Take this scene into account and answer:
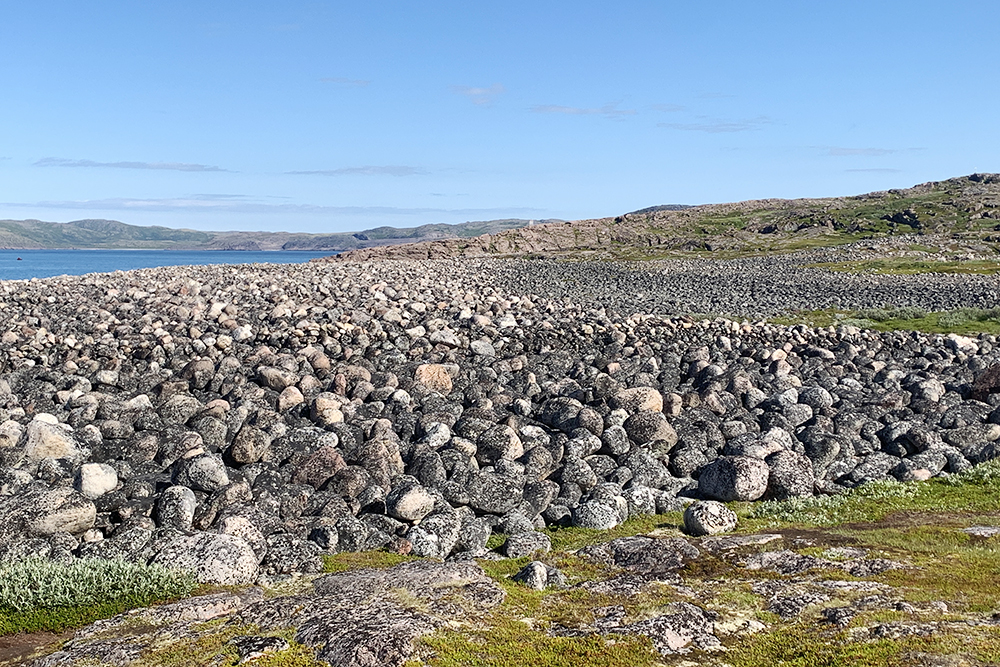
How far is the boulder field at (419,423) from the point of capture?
35.8ft

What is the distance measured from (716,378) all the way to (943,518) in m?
9.52

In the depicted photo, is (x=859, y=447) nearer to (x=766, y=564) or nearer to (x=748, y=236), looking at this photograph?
(x=766, y=564)

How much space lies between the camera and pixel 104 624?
25.0 feet

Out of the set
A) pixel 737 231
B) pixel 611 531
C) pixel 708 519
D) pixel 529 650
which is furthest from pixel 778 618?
pixel 737 231

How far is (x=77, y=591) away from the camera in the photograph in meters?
8.22

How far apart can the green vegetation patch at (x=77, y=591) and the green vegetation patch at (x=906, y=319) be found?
29440mm

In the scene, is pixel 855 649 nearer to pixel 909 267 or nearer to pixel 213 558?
pixel 213 558

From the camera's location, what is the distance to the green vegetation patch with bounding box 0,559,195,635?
783 cm

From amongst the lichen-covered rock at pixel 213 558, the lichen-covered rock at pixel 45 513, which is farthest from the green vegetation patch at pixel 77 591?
the lichen-covered rock at pixel 45 513

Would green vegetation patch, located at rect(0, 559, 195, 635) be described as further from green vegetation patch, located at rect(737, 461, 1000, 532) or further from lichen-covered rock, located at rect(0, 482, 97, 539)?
green vegetation patch, located at rect(737, 461, 1000, 532)

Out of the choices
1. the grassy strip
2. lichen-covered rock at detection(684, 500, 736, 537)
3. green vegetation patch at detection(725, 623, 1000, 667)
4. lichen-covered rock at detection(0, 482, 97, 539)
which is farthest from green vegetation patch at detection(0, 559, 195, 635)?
the grassy strip

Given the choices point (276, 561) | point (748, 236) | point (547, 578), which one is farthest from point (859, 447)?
point (748, 236)

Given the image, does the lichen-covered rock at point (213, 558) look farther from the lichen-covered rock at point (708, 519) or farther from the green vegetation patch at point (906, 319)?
the green vegetation patch at point (906, 319)

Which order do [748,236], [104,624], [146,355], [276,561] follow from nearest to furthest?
[104,624] → [276,561] → [146,355] → [748,236]
